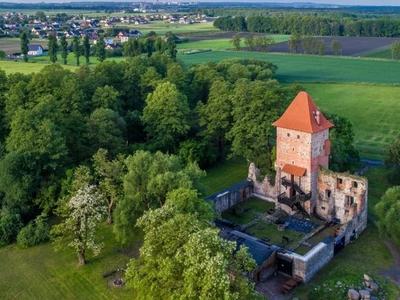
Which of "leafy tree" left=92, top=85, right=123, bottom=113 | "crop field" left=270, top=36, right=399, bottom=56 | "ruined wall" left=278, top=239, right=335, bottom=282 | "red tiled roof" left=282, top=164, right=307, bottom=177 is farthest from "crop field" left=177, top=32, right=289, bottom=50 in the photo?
"ruined wall" left=278, top=239, right=335, bottom=282

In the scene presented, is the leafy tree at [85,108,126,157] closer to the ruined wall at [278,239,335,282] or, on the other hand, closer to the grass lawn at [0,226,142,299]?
the grass lawn at [0,226,142,299]

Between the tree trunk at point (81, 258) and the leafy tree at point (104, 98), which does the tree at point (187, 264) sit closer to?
the tree trunk at point (81, 258)

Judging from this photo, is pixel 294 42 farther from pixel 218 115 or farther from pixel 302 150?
pixel 302 150

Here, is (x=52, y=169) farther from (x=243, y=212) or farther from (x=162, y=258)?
(x=162, y=258)

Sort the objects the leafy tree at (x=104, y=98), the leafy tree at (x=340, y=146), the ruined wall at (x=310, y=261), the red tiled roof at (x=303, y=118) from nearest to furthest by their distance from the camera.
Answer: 1. the ruined wall at (x=310, y=261)
2. the red tiled roof at (x=303, y=118)
3. the leafy tree at (x=340, y=146)
4. the leafy tree at (x=104, y=98)

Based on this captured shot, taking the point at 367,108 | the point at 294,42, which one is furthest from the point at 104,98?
the point at 294,42

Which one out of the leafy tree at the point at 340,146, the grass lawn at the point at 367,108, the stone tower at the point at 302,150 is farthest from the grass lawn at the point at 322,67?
the stone tower at the point at 302,150

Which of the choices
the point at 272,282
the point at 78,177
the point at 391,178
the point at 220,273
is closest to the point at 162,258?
the point at 220,273
